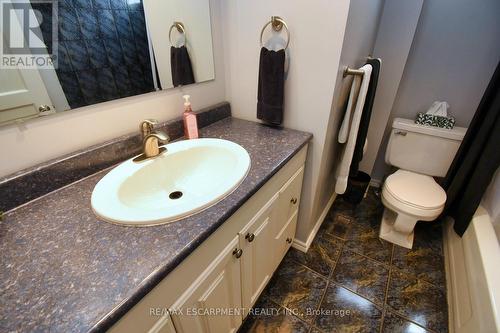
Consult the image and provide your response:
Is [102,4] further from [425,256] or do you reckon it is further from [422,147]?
[425,256]

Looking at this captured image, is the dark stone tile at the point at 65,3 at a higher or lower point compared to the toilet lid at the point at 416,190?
higher

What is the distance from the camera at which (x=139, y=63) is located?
36.1 inches

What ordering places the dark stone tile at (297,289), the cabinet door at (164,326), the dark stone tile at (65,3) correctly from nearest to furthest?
the cabinet door at (164,326) → the dark stone tile at (65,3) → the dark stone tile at (297,289)

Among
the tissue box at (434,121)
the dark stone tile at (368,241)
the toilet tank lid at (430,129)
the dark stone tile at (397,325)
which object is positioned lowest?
the dark stone tile at (397,325)

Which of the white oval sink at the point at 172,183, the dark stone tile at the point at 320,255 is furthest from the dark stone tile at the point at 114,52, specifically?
the dark stone tile at the point at 320,255

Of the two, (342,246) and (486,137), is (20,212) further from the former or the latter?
(486,137)

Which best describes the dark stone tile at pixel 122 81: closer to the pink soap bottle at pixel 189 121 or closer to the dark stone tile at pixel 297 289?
the pink soap bottle at pixel 189 121

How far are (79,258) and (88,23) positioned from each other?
0.71 metres

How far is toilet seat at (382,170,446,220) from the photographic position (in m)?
1.44

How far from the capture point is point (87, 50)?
2.49 feet

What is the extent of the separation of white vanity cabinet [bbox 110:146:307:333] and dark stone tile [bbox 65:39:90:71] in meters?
0.69

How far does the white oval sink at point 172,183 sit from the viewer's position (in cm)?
63

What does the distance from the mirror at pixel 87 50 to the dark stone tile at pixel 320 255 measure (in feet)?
4.23

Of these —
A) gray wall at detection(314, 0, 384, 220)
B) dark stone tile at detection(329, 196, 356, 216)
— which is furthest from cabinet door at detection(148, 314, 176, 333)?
dark stone tile at detection(329, 196, 356, 216)
